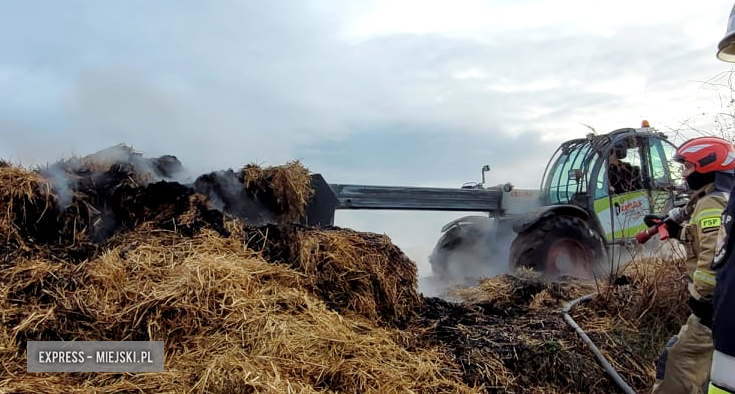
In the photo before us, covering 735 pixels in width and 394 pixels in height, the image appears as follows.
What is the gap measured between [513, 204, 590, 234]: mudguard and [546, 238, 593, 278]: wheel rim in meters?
0.43

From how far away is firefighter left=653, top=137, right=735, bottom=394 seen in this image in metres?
3.24

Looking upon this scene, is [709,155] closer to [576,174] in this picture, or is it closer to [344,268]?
[344,268]

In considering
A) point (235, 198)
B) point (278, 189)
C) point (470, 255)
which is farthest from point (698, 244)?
point (470, 255)

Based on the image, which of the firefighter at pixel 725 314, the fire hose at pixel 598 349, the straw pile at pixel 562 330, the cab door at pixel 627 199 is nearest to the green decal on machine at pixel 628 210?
the cab door at pixel 627 199

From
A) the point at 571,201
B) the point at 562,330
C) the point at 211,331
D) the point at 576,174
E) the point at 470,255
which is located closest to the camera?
the point at 211,331

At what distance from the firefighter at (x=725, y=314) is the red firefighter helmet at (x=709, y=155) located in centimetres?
171

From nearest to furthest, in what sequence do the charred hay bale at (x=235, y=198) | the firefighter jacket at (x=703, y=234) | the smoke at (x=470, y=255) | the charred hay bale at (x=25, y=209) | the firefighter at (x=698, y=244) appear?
the firefighter jacket at (x=703, y=234), the firefighter at (x=698, y=244), the charred hay bale at (x=25, y=209), the charred hay bale at (x=235, y=198), the smoke at (x=470, y=255)

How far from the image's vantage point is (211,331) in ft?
12.0

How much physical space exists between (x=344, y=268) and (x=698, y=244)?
2.54 metres

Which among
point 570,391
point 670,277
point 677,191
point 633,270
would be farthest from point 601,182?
point 570,391

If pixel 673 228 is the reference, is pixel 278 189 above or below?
above

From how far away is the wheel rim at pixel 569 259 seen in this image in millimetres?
8203

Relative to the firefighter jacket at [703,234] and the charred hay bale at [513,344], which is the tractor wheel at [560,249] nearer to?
the charred hay bale at [513,344]

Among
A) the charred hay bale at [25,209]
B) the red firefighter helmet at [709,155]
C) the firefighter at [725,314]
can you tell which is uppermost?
the red firefighter helmet at [709,155]
